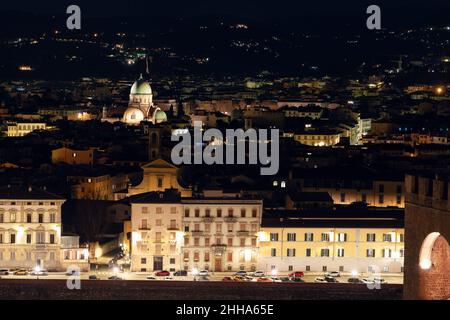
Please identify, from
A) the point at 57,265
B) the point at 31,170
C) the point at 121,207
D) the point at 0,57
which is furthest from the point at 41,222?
the point at 0,57

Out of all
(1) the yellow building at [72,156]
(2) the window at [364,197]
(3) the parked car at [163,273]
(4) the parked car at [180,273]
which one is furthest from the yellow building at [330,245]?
(1) the yellow building at [72,156]

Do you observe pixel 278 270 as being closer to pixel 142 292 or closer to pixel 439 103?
pixel 142 292

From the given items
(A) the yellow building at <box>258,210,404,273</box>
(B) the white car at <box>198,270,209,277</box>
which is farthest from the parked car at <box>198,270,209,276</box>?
(A) the yellow building at <box>258,210,404,273</box>

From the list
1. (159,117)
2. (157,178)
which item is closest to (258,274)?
(157,178)

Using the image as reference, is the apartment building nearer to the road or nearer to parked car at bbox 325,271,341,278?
the road

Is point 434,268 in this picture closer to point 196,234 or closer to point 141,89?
point 196,234

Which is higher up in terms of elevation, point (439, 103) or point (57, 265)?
point (439, 103)

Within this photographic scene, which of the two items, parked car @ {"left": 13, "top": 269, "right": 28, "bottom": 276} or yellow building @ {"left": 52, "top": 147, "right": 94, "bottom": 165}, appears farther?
yellow building @ {"left": 52, "top": 147, "right": 94, "bottom": 165}
